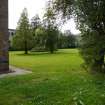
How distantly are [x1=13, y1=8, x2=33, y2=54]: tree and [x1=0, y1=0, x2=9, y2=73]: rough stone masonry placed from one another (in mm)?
29667

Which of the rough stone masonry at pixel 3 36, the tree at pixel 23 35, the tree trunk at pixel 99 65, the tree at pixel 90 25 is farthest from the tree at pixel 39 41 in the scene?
the tree trunk at pixel 99 65

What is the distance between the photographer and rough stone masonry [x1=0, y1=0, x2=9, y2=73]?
13.8 metres

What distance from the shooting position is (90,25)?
11.1 meters

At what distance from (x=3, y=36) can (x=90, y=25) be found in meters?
5.26

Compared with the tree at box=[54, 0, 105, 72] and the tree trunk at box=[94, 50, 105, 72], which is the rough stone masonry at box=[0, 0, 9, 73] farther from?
the tree trunk at box=[94, 50, 105, 72]

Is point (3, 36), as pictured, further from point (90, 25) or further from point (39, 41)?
point (39, 41)

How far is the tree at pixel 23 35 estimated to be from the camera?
44.0 m

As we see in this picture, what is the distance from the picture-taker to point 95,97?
23.5ft

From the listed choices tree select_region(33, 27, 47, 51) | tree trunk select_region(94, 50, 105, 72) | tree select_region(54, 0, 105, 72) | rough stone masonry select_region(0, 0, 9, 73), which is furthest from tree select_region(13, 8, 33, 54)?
tree trunk select_region(94, 50, 105, 72)

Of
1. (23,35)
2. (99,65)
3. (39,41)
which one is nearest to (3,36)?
(99,65)

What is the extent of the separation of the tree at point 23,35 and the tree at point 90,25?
31.3m

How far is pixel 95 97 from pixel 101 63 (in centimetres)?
509

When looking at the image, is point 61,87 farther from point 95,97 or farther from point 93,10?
point 93,10

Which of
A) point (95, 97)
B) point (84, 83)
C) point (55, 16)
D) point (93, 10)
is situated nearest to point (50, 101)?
point (95, 97)
